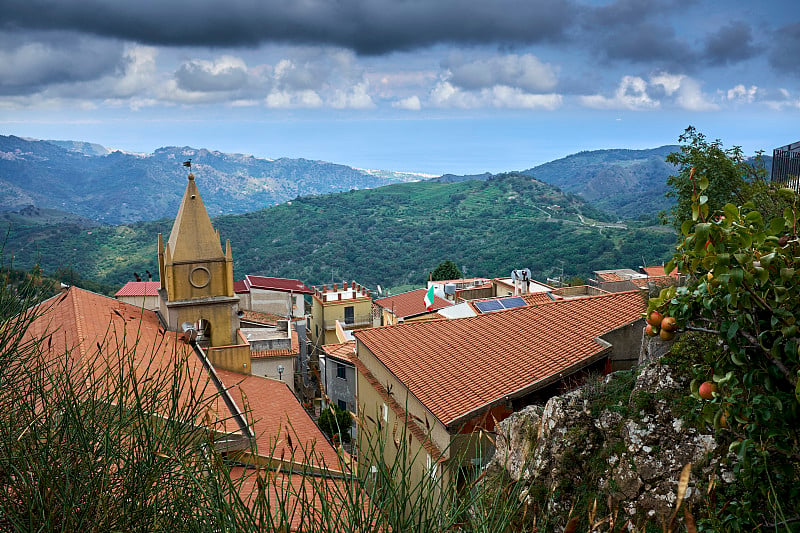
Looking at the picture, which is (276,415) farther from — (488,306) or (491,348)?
(488,306)

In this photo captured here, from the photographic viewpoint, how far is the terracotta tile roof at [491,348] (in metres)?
12.3

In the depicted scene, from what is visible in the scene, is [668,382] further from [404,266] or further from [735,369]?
[404,266]

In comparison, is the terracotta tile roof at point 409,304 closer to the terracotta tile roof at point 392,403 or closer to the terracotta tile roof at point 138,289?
the terracotta tile roof at point 138,289

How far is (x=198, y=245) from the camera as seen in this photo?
2353 centimetres

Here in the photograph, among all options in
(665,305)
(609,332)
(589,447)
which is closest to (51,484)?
(665,305)

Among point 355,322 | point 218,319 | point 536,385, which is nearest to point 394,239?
point 355,322

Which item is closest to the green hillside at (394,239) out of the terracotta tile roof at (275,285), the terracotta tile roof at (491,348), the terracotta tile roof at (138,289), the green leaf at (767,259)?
the terracotta tile roof at (275,285)

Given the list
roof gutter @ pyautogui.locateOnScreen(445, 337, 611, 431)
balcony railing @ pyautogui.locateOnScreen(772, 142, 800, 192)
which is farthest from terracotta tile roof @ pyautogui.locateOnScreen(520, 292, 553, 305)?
roof gutter @ pyautogui.locateOnScreen(445, 337, 611, 431)

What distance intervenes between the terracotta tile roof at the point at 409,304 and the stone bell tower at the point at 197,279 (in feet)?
42.0

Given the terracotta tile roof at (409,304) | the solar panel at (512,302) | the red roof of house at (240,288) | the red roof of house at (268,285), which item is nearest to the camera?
the solar panel at (512,302)

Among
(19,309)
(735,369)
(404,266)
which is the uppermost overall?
(19,309)

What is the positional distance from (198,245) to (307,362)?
55.9 ft

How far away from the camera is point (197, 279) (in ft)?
76.9

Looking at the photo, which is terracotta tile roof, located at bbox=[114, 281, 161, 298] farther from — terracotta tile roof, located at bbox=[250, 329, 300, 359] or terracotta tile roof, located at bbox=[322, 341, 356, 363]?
terracotta tile roof, located at bbox=[322, 341, 356, 363]
